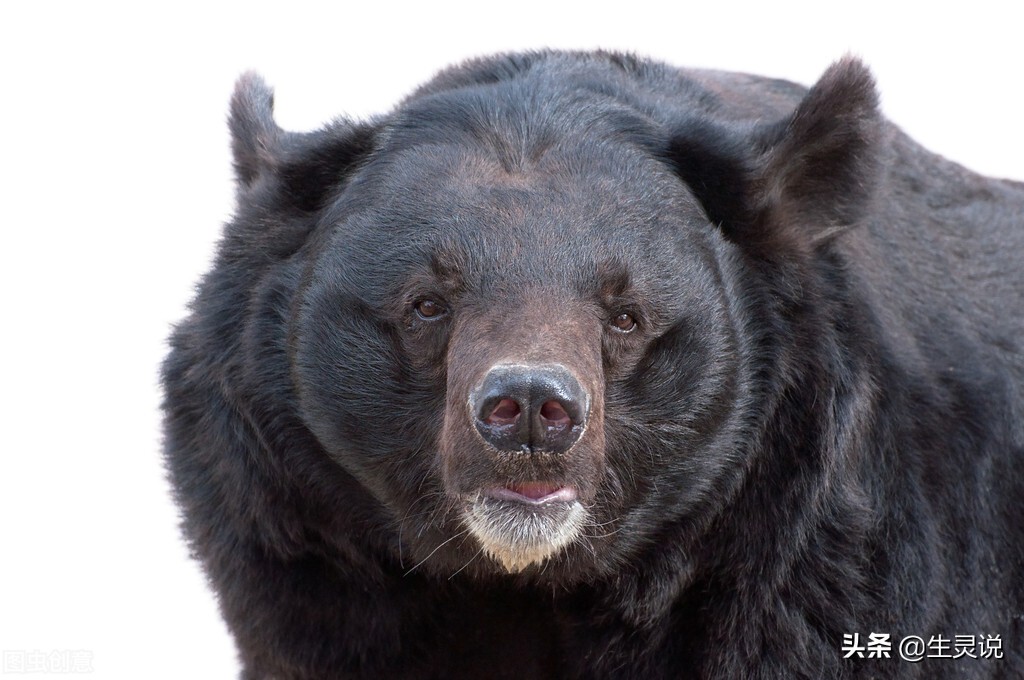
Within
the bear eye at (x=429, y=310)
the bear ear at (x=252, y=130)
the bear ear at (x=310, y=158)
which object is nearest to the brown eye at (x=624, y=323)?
the bear eye at (x=429, y=310)

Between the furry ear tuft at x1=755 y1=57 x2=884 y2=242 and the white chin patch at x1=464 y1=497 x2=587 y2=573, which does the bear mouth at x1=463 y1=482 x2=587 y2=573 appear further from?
the furry ear tuft at x1=755 y1=57 x2=884 y2=242

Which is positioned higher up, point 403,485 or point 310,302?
point 310,302

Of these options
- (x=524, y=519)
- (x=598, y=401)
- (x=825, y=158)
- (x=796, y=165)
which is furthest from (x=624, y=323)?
(x=825, y=158)

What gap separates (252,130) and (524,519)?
7.74 feet

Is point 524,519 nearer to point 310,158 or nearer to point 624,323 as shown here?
point 624,323

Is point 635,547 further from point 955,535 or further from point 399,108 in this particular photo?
point 399,108

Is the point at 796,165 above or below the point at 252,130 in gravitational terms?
above

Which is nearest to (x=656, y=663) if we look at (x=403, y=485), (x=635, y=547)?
(x=635, y=547)

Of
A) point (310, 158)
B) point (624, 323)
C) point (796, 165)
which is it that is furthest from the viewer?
point (310, 158)

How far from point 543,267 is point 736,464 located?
126cm

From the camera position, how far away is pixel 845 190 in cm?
663

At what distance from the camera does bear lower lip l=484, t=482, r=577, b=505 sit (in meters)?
5.70

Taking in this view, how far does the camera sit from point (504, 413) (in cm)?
545

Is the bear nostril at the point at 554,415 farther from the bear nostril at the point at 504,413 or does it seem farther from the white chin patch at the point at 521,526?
the white chin patch at the point at 521,526
